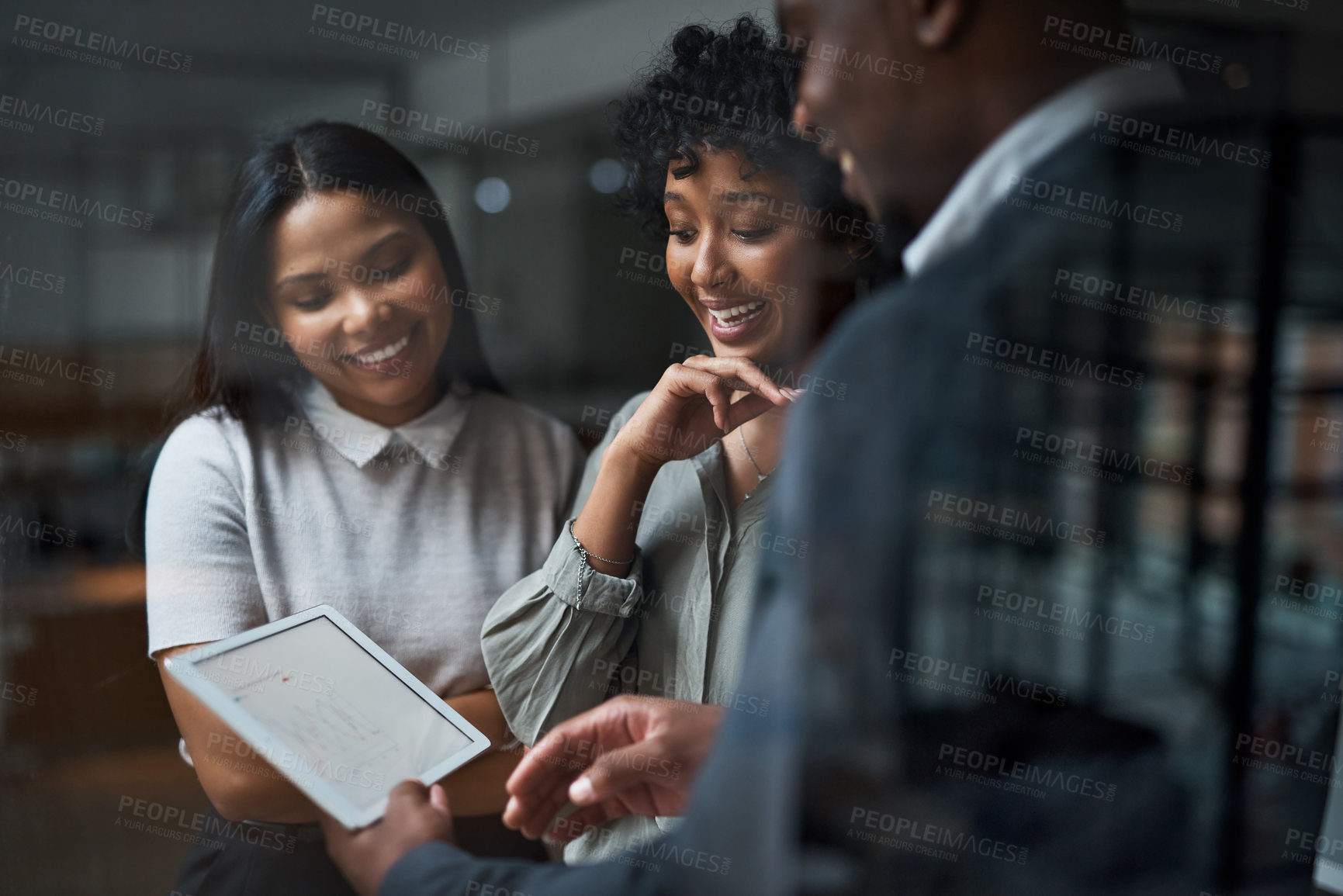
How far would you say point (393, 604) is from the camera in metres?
1.15

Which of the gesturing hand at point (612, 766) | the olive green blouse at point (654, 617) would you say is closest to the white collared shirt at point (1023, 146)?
the olive green blouse at point (654, 617)

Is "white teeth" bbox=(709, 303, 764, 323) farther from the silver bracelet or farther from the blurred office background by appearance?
the silver bracelet

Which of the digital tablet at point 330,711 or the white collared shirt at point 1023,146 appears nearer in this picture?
the white collared shirt at point 1023,146

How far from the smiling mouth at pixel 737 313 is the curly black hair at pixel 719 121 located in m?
0.11

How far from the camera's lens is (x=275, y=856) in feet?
3.62

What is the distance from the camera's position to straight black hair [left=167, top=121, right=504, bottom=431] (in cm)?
113

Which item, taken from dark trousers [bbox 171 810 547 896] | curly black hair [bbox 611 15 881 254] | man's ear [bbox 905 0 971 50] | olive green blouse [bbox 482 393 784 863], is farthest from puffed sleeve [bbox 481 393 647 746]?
man's ear [bbox 905 0 971 50]

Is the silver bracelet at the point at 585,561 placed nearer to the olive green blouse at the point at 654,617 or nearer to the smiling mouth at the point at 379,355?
the olive green blouse at the point at 654,617

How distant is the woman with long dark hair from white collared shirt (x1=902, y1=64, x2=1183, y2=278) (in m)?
0.61

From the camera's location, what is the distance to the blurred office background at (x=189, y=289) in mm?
1157

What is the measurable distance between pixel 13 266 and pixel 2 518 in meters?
0.33

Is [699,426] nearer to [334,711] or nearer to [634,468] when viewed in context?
[634,468]

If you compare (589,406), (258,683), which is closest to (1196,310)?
(589,406)

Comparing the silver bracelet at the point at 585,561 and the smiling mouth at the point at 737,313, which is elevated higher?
the smiling mouth at the point at 737,313
